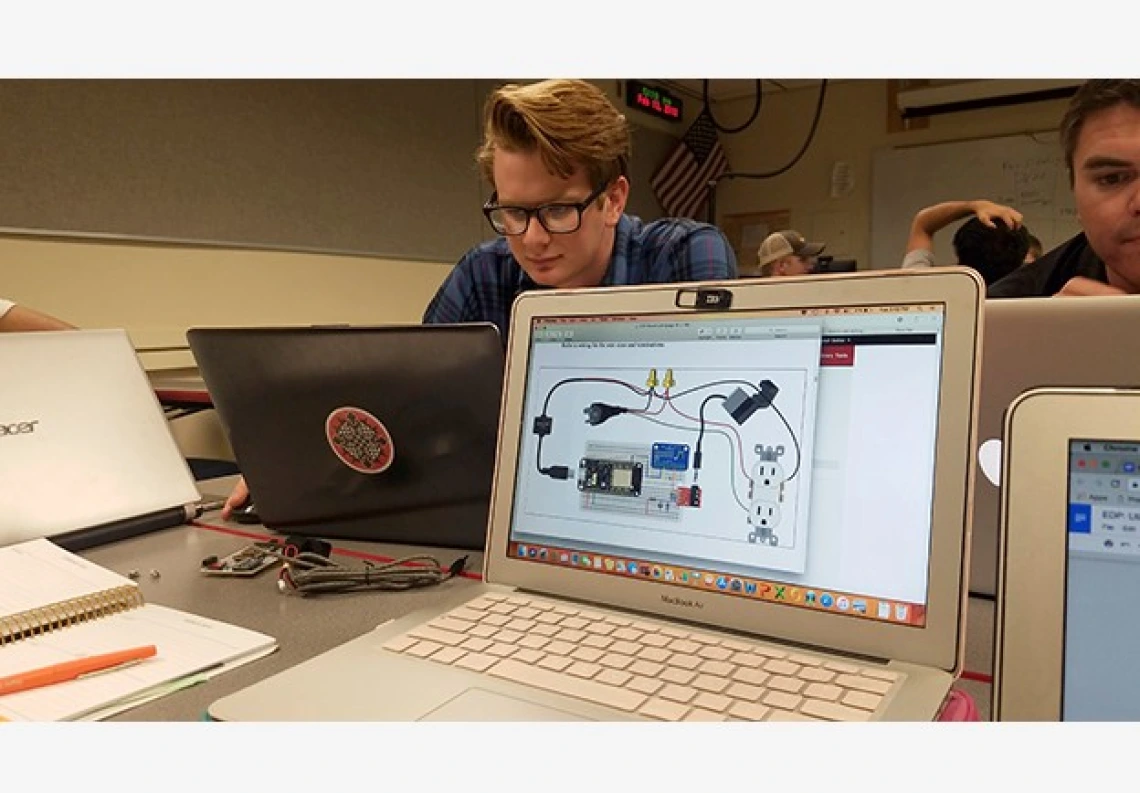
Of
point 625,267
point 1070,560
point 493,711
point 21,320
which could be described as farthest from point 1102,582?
point 21,320

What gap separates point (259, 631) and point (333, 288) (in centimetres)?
246

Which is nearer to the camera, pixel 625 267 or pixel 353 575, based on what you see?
pixel 353 575

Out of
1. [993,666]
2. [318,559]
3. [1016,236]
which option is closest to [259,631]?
[318,559]

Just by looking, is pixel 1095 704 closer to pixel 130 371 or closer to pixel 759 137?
pixel 130 371

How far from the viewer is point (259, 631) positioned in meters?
0.66

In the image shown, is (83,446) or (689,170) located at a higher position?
(689,170)

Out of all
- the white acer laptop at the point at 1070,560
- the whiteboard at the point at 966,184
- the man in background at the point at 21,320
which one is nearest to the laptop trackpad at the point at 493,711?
the white acer laptop at the point at 1070,560

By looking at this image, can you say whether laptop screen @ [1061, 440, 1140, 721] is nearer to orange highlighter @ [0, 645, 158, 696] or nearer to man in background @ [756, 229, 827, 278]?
orange highlighter @ [0, 645, 158, 696]

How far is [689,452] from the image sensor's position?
60 cm

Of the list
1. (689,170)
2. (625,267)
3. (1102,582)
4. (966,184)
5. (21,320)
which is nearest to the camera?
(1102,582)

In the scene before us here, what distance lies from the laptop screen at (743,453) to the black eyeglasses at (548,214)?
20.5 inches

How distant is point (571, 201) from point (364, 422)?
0.53 metres

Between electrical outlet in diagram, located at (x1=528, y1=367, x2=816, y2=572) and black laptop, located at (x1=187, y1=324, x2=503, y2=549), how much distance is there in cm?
14

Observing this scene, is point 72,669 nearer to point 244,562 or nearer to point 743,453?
point 244,562
